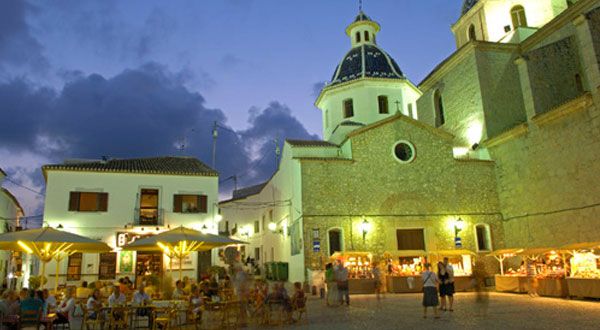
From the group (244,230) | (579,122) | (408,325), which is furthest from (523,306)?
(244,230)

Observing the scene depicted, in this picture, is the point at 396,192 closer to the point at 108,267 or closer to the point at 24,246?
the point at 108,267

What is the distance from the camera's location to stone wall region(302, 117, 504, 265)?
21312 millimetres

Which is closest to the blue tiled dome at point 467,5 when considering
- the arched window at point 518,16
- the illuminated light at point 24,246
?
the arched window at point 518,16

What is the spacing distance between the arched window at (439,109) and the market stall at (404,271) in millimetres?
10395

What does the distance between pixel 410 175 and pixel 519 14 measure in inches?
480

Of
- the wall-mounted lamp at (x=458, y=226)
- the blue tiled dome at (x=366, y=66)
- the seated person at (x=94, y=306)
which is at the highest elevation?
the blue tiled dome at (x=366, y=66)

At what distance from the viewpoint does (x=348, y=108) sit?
28.7m

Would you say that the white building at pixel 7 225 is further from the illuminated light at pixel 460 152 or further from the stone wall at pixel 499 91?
the stone wall at pixel 499 91

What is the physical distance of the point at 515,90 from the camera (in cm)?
2520

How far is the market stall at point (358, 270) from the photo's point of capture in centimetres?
1898

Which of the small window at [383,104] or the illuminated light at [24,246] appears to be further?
the small window at [383,104]

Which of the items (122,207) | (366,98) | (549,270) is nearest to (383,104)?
(366,98)

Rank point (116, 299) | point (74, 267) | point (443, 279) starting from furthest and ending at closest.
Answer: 1. point (74, 267)
2. point (443, 279)
3. point (116, 299)

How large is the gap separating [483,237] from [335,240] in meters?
7.86
